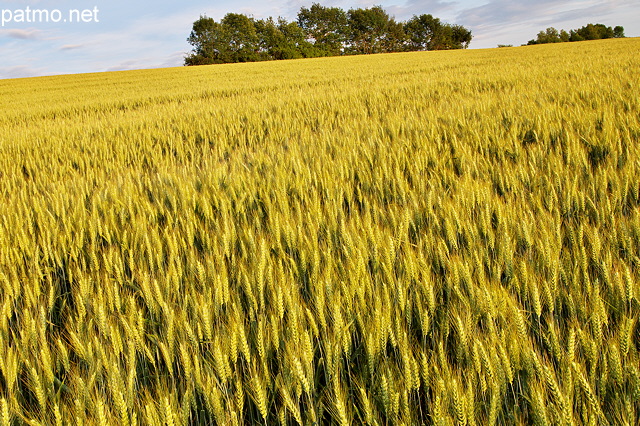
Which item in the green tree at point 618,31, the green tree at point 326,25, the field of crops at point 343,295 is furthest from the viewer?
the green tree at point 618,31

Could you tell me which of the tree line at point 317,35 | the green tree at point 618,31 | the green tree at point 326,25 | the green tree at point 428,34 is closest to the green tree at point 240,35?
the tree line at point 317,35

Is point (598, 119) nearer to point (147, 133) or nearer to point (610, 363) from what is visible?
point (610, 363)

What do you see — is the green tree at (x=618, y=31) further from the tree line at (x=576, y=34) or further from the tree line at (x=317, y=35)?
the tree line at (x=317, y=35)

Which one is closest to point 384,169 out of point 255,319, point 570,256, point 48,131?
point 570,256

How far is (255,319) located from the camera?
1.02 metres

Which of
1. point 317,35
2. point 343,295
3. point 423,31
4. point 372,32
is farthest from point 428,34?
point 343,295

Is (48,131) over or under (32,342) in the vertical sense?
over

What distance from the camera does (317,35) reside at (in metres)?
62.2

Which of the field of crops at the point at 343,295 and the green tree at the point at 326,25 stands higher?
the green tree at the point at 326,25

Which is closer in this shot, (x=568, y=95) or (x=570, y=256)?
(x=570, y=256)

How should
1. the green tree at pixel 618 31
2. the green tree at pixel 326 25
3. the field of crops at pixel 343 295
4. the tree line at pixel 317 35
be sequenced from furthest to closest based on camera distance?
1. the green tree at pixel 618 31
2. the green tree at pixel 326 25
3. the tree line at pixel 317 35
4. the field of crops at pixel 343 295

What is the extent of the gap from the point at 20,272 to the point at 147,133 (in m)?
3.08

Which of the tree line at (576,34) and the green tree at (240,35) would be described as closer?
the green tree at (240,35)

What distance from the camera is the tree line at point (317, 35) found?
51.5 m
